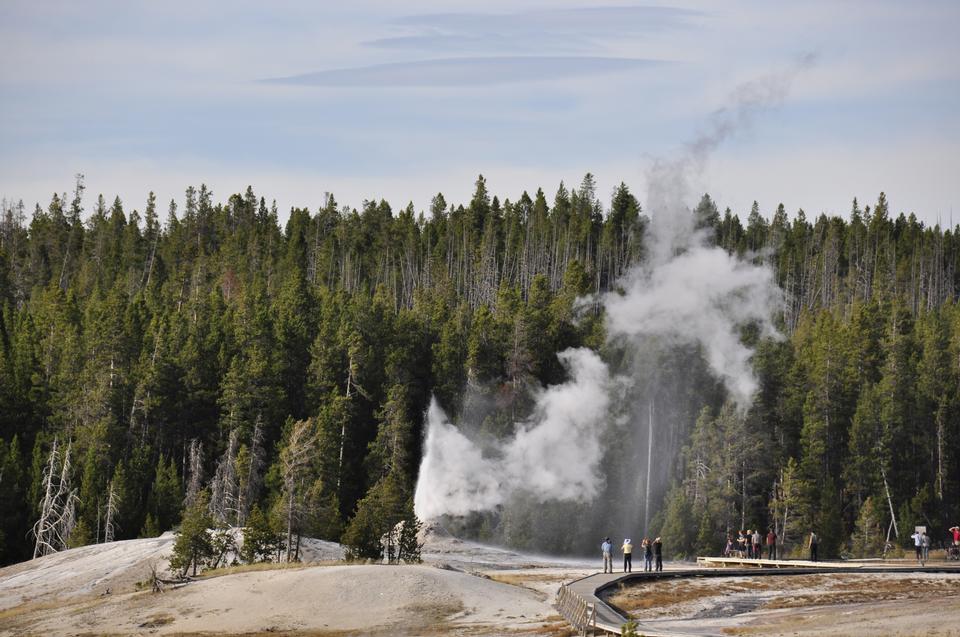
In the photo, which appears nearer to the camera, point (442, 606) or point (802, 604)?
point (802, 604)

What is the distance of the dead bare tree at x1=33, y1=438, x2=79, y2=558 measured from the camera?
8712 cm

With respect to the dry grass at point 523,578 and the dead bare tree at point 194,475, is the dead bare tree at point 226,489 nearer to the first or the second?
the dead bare tree at point 194,475

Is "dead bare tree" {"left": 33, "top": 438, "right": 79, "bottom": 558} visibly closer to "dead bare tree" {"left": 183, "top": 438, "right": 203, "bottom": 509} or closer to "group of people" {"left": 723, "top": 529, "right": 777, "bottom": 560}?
"dead bare tree" {"left": 183, "top": 438, "right": 203, "bottom": 509}

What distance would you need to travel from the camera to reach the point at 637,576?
60.8 m

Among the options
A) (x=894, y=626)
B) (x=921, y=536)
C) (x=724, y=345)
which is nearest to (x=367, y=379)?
(x=724, y=345)

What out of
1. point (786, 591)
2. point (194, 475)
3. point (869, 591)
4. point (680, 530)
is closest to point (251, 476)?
point (194, 475)

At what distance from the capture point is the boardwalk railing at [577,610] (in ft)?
153

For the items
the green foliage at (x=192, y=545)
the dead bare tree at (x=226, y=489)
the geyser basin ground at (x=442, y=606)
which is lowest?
the geyser basin ground at (x=442, y=606)

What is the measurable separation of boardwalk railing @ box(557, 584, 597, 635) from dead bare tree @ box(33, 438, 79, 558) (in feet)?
138

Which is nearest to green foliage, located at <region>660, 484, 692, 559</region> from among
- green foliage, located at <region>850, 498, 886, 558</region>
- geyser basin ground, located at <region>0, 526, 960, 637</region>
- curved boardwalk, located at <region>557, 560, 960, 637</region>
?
green foliage, located at <region>850, 498, 886, 558</region>

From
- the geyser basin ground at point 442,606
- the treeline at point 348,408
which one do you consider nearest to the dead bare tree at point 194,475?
the treeline at point 348,408

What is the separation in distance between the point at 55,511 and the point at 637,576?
4328 centimetres

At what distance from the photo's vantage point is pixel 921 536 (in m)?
67.2

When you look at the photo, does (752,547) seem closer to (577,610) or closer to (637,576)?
(637,576)
